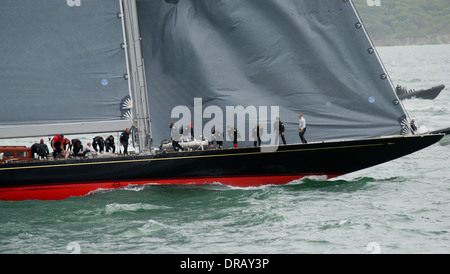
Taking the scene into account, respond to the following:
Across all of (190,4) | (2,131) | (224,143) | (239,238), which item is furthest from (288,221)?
(2,131)

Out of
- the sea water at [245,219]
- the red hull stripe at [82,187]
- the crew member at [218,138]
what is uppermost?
the crew member at [218,138]

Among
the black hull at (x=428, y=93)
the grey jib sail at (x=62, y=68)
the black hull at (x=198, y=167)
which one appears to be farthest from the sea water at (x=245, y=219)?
the black hull at (x=428, y=93)

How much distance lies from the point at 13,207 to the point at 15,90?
15.1ft

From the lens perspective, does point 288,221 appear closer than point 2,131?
Yes

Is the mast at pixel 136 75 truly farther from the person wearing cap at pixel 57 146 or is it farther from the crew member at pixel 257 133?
the crew member at pixel 257 133

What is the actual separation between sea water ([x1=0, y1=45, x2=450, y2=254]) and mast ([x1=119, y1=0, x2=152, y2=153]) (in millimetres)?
2144

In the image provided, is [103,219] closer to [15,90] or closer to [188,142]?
[188,142]

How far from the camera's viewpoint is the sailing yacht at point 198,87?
26906 mm

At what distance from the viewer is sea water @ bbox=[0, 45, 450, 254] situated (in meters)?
20.4

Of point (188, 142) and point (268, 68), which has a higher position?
→ point (268, 68)

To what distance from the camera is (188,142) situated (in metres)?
27.4

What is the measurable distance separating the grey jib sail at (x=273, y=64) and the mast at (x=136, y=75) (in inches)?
17.3

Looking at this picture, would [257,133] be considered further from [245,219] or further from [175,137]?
[245,219]

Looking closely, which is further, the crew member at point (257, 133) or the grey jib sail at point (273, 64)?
the crew member at point (257, 133)
